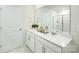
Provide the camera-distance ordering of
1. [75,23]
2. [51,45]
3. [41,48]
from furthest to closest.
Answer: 1. [41,48]
2. [75,23]
3. [51,45]

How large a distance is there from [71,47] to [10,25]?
110cm

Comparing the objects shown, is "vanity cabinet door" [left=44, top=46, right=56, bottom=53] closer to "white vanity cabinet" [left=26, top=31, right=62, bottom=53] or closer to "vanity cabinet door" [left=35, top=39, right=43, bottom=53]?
"white vanity cabinet" [left=26, top=31, right=62, bottom=53]

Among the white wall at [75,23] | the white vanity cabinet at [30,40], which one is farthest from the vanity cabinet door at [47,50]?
the white wall at [75,23]

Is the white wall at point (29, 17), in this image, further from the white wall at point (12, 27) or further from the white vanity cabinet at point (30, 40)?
the white vanity cabinet at point (30, 40)

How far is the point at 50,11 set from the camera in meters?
1.67

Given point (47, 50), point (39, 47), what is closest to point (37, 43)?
point (39, 47)

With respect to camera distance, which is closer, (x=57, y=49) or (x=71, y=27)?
(x=57, y=49)

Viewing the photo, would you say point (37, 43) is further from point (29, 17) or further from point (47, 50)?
point (29, 17)

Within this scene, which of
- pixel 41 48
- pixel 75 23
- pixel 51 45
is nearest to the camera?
pixel 51 45

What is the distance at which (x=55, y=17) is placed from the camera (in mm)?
1660

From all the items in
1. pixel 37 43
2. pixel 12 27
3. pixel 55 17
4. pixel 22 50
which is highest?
pixel 55 17
